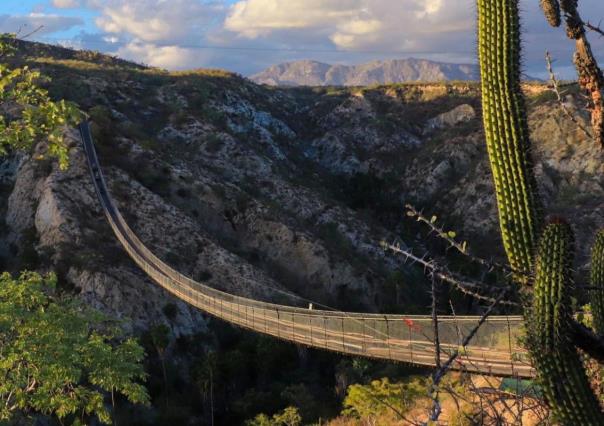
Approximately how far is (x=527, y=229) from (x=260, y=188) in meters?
75.0

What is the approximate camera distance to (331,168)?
347ft

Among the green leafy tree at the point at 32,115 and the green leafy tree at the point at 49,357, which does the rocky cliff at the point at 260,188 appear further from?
the green leafy tree at the point at 32,115

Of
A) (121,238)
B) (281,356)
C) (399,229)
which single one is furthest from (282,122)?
(281,356)

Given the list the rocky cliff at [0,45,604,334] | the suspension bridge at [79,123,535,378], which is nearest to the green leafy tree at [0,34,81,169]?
the suspension bridge at [79,123,535,378]

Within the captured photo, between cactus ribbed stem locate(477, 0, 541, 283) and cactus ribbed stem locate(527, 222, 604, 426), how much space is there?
0.42m

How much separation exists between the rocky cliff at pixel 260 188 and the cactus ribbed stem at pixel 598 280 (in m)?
34.1

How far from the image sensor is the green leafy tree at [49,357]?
43.5ft

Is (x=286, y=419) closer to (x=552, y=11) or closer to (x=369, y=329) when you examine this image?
(x=369, y=329)

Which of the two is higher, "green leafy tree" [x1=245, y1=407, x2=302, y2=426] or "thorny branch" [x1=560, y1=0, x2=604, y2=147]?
"thorny branch" [x1=560, y1=0, x2=604, y2=147]

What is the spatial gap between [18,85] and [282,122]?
10801 cm

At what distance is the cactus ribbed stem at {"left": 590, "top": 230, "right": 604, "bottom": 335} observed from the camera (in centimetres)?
679

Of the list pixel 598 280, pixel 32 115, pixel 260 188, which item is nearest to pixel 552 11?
pixel 598 280

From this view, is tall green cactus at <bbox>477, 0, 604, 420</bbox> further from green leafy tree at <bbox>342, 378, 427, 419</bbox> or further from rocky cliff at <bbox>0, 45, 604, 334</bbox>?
rocky cliff at <bbox>0, 45, 604, 334</bbox>

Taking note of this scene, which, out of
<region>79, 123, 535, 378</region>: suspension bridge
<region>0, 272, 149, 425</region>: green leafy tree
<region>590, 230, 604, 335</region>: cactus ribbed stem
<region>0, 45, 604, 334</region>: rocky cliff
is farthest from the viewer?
<region>0, 45, 604, 334</region>: rocky cliff
